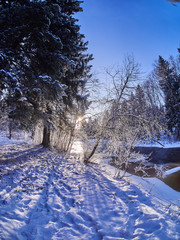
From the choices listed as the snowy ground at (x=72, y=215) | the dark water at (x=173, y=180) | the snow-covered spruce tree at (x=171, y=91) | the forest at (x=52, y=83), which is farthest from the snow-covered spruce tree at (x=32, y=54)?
the snow-covered spruce tree at (x=171, y=91)

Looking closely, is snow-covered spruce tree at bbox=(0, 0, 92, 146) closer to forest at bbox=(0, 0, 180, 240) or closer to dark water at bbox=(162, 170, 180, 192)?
forest at bbox=(0, 0, 180, 240)

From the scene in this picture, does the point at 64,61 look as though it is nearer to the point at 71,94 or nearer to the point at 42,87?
the point at 42,87

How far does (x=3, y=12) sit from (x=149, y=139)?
8.56 meters

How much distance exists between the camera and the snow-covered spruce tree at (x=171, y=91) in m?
20.0

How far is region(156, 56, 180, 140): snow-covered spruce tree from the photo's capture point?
20.0 metres

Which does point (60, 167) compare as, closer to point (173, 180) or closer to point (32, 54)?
point (32, 54)

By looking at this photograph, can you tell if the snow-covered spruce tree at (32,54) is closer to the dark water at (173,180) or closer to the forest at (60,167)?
the forest at (60,167)

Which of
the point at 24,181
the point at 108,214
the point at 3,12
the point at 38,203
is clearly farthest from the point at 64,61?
the point at 108,214

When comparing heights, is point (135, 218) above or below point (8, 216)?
below

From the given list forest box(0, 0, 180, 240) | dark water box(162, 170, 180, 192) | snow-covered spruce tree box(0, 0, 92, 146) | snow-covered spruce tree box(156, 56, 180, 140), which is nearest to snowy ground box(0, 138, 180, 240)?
forest box(0, 0, 180, 240)

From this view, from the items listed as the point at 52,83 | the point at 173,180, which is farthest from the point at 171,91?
the point at 52,83

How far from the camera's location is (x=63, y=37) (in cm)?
612

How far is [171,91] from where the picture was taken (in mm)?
20812

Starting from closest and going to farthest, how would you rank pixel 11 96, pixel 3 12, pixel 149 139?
pixel 3 12, pixel 11 96, pixel 149 139
